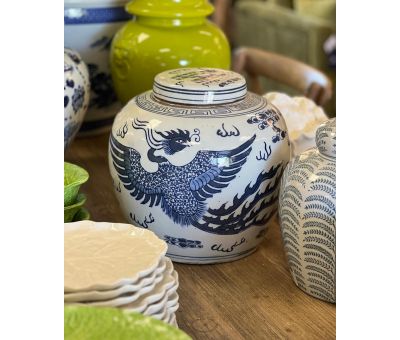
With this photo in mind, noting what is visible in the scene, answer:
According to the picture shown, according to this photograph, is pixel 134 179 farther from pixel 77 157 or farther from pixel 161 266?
pixel 77 157

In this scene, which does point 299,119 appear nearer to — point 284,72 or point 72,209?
point 72,209

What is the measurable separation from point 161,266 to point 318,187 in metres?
0.19

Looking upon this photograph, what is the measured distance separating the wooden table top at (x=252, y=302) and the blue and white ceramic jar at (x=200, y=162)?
3cm

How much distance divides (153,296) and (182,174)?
218 mm

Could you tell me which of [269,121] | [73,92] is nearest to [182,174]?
[269,121]

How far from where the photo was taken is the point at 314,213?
833 millimetres

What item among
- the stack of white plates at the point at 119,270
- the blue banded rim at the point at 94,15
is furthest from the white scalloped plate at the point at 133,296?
the blue banded rim at the point at 94,15

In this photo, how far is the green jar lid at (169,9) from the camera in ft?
4.14

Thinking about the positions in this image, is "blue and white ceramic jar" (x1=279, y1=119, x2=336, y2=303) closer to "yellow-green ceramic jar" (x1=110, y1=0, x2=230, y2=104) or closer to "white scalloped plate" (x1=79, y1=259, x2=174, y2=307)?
"white scalloped plate" (x1=79, y1=259, x2=174, y2=307)

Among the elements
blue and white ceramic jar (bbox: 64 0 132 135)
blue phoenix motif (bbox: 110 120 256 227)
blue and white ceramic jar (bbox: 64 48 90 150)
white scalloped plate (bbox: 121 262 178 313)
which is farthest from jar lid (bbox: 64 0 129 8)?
white scalloped plate (bbox: 121 262 178 313)

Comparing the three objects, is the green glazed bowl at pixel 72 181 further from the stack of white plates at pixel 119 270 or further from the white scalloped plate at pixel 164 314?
the white scalloped plate at pixel 164 314
